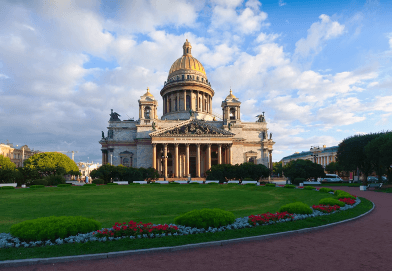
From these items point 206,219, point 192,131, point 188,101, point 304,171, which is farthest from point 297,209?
point 188,101

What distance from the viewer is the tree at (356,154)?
45.0m

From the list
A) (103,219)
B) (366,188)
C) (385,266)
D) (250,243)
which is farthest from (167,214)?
(366,188)

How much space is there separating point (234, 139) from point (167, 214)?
56500mm

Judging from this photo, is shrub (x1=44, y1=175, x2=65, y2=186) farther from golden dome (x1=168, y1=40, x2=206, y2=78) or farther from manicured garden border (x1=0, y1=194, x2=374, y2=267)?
golden dome (x1=168, y1=40, x2=206, y2=78)

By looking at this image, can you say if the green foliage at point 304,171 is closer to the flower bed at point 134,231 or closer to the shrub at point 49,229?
the flower bed at point 134,231

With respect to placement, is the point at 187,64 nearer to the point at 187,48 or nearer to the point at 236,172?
the point at 187,48

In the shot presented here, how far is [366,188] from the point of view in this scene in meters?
37.9

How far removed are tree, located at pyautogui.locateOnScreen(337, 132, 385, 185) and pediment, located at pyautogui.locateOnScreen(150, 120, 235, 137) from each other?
25991 millimetres

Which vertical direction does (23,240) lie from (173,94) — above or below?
below

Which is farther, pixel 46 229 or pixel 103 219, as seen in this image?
pixel 103 219

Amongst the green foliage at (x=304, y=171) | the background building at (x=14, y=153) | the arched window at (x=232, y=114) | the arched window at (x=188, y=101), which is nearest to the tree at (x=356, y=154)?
the green foliage at (x=304, y=171)

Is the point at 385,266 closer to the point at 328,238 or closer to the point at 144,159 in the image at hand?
the point at 328,238

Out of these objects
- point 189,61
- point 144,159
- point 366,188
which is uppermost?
point 189,61

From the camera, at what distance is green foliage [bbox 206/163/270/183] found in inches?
1998
